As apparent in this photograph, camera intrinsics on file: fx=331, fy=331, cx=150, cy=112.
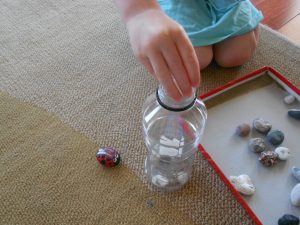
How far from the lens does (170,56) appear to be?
0.42 meters

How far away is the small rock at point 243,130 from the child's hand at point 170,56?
0.32m

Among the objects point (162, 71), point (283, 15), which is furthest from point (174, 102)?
point (283, 15)

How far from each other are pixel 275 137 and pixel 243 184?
14 cm

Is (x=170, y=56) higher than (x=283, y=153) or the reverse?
higher

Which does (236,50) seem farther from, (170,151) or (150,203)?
(150,203)

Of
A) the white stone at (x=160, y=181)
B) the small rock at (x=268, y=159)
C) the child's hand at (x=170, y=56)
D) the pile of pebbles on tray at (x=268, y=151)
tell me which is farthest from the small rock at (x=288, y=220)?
the child's hand at (x=170, y=56)

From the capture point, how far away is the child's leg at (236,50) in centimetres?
86

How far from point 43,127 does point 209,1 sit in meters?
0.54

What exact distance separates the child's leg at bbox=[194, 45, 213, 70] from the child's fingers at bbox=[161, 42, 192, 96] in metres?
0.43

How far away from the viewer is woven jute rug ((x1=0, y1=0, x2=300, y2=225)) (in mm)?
642

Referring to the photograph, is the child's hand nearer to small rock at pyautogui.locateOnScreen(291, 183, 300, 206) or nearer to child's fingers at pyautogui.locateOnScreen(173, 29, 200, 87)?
child's fingers at pyautogui.locateOnScreen(173, 29, 200, 87)

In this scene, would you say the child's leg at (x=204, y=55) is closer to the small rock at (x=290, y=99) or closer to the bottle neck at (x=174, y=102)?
the small rock at (x=290, y=99)

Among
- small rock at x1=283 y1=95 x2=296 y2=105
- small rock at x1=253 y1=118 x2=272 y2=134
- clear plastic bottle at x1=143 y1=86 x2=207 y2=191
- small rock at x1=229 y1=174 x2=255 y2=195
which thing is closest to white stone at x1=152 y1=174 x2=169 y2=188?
clear plastic bottle at x1=143 y1=86 x2=207 y2=191

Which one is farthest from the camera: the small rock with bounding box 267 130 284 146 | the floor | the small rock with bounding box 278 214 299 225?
the floor
